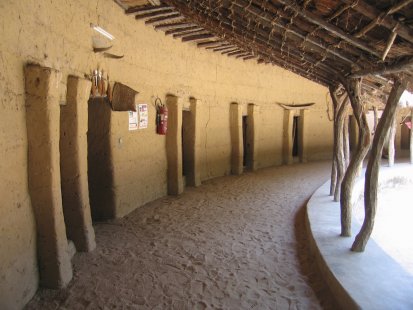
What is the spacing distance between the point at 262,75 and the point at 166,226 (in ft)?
22.1

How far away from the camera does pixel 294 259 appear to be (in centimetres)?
443

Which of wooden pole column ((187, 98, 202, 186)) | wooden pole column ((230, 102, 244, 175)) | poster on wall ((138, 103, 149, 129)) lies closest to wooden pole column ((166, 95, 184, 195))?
wooden pole column ((187, 98, 202, 186))

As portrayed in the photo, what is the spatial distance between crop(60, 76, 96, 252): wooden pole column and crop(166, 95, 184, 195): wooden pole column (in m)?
3.01

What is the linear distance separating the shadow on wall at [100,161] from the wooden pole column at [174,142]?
6.26 feet

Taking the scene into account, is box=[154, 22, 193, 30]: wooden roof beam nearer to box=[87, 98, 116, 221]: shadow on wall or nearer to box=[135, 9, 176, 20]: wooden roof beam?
box=[135, 9, 176, 20]: wooden roof beam

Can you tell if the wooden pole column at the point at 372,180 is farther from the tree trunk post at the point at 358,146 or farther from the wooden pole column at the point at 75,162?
the wooden pole column at the point at 75,162

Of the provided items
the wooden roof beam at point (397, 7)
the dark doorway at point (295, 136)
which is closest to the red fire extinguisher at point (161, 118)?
the wooden roof beam at point (397, 7)

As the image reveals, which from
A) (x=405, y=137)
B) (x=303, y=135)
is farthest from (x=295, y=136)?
(x=405, y=137)

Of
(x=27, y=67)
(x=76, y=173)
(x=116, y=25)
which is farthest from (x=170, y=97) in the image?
(x=27, y=67)

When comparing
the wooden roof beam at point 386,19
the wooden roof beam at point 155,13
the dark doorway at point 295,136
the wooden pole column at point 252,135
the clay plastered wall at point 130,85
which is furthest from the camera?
the dark doorway at point 295,136

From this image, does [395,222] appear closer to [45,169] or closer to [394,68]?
[394,68]

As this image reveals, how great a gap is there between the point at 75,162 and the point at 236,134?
19.5 ft

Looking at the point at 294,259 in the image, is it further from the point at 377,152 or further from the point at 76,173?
the point at 76,173

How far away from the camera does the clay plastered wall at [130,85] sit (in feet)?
10.1
